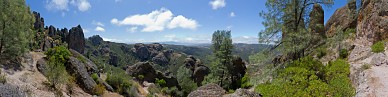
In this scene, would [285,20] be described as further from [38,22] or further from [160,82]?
[38,22]

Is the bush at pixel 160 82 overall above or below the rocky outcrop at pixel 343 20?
below

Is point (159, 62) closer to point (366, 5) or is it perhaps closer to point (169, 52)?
point (169, 52)

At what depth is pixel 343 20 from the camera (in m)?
35.4

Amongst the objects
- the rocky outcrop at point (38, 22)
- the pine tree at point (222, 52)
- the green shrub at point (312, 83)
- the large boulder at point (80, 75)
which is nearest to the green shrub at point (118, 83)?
the large boulder at point (80, 75)

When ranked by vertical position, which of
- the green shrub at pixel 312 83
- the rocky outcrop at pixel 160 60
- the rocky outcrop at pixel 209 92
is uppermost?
the green shrub at pixel 312 83

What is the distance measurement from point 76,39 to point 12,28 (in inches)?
4195

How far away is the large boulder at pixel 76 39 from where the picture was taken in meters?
120

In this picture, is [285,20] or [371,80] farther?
[285,20]

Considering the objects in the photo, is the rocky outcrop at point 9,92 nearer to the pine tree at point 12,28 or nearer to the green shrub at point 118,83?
the pine tree at point 12,28

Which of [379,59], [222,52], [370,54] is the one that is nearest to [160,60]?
[222,52]

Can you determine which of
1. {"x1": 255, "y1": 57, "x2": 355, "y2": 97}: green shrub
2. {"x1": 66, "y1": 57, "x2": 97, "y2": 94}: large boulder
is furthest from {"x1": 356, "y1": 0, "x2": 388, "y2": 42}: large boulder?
{"x1": 66, "y1": 57, "x2": 97, "y2": 94}: large boulder

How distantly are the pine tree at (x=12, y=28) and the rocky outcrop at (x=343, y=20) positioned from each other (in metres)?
32.2

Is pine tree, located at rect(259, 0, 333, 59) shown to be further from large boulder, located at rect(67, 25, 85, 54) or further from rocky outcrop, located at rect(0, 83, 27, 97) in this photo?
large boulder, located at rect(67, 25, 85, 54)

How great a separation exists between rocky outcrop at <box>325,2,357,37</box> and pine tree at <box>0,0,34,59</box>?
32.2 metres
